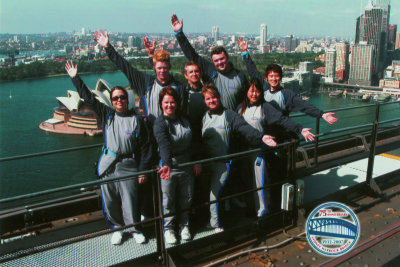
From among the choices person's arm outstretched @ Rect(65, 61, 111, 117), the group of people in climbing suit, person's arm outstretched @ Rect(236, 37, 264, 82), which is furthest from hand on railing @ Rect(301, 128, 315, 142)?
person's arm outstretched @ Rect(65, 61, 111, 117)

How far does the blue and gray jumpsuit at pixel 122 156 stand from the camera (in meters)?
2.89

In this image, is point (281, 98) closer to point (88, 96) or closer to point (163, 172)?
point (163, 172)

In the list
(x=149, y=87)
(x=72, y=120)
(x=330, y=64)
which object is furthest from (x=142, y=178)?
(x=330, y=64)

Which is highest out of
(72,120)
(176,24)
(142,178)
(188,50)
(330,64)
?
(176,24)

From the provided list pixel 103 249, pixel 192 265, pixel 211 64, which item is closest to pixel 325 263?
pixel 192 265

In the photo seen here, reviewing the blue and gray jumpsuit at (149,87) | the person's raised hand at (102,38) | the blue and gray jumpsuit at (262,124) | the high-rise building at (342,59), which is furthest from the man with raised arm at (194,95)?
the high-rise building at (342,59)

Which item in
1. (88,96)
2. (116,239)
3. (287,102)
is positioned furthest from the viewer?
(287,102)

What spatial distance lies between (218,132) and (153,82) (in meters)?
0.77

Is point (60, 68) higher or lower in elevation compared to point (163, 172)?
lower

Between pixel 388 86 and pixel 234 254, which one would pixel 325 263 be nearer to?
pixel 234 254

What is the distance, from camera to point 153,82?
3270 millimetres

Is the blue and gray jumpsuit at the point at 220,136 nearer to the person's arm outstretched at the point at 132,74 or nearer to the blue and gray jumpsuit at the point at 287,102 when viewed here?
the blue and gray jumpsuit at the point at 287,102

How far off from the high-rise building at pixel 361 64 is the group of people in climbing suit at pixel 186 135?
10971 cm

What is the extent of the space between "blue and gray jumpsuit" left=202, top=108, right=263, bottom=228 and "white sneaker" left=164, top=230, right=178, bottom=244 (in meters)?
0.43
